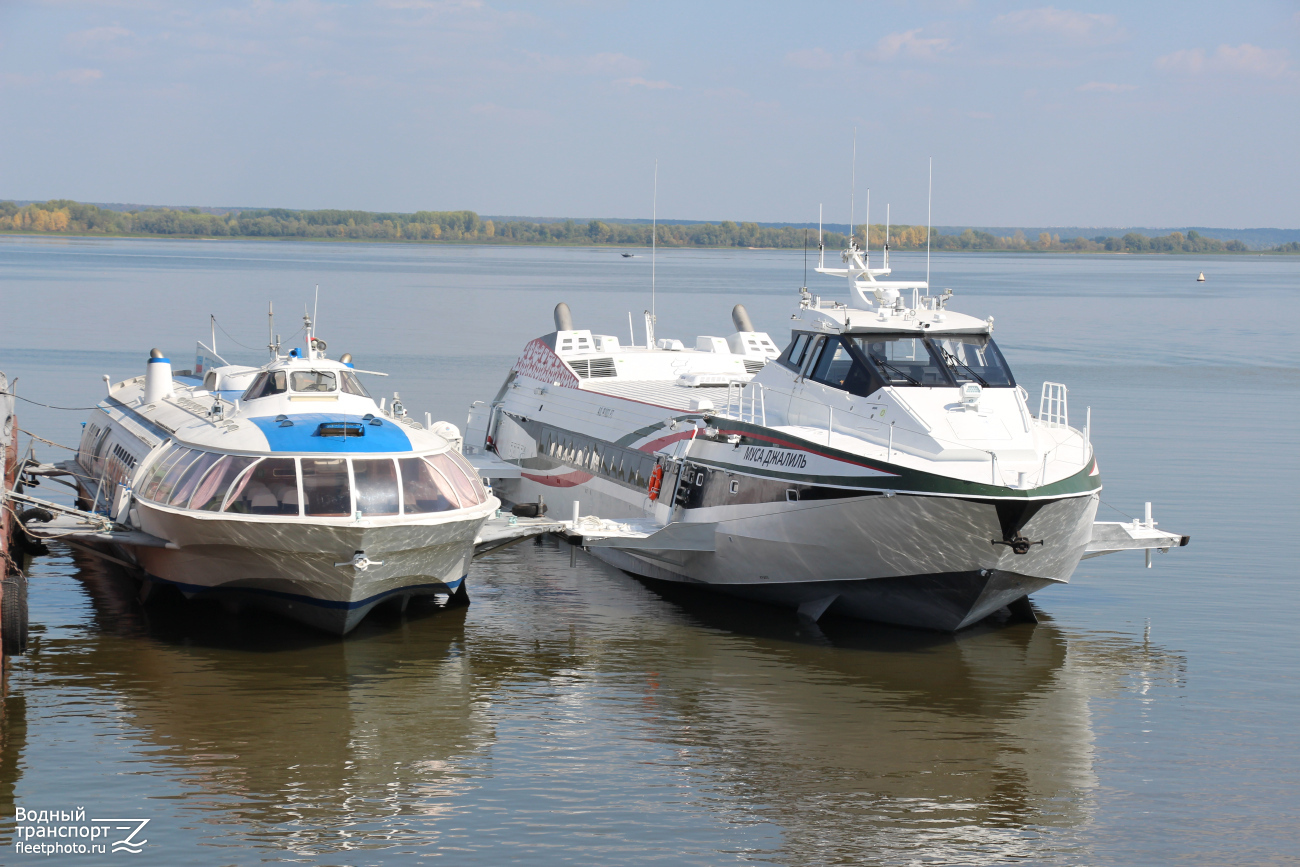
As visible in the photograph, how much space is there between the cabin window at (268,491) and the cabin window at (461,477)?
1.70 metres

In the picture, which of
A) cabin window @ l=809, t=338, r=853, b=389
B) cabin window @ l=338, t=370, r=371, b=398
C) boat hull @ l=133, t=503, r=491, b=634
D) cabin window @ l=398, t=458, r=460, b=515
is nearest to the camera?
boat hull @ l=133, t=503, r=491, b=634

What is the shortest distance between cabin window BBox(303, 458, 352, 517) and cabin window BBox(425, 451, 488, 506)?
1.54 meters

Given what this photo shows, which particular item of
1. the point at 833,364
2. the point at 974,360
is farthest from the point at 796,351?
the point at 974,360

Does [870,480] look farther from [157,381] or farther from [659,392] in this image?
[157,381]

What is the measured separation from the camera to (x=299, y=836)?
12.8 meters

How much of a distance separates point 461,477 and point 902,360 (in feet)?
22.5

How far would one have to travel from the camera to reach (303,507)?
58.8 ft

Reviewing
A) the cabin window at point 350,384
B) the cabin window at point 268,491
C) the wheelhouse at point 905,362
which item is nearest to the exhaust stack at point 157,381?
the cabin window at point 350,384

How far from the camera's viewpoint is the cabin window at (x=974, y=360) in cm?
2020

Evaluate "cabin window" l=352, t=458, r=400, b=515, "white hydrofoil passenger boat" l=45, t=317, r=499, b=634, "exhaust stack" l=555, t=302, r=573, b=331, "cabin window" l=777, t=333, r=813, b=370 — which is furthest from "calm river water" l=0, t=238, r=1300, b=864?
"exhaust stack" l=555, t=302, r=573, b=331

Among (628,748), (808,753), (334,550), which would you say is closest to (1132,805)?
(808,753)

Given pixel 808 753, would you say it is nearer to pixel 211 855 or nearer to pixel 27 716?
pixel 211 855

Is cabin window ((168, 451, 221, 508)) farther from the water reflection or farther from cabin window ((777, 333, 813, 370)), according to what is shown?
cabin window ((777, 333, 813, 370))

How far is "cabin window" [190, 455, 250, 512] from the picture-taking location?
18.3m
